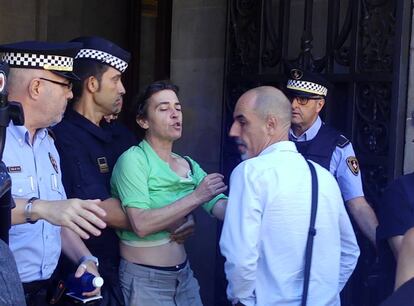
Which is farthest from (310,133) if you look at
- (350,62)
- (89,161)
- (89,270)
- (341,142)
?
(89,270)

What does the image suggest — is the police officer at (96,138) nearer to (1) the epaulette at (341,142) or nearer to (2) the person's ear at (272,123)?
(2) the person's ear at (272,123)

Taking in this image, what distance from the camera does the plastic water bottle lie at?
3.47 meters

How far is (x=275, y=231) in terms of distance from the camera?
339 cm

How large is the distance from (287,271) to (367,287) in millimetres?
1700

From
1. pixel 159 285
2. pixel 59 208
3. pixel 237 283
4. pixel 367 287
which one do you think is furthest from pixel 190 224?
pixel 367 287

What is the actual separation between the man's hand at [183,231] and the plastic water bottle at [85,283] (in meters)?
0.60

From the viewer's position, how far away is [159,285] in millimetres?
3959

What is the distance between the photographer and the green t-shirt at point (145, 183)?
3898 mm

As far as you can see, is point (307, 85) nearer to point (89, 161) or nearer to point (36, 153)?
point (89, 161)

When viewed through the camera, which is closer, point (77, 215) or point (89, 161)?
point (77, 215)

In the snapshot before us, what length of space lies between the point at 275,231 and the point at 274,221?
0.14 feet

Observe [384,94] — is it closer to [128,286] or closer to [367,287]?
[367,287]

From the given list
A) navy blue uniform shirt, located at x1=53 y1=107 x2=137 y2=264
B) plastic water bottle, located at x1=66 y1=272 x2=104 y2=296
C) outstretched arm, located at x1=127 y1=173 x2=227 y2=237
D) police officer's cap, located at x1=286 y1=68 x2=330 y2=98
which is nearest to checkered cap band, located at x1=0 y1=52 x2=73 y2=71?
navy blue uniform shirt, located at x1=53 y1=107 x2=137 y2=264

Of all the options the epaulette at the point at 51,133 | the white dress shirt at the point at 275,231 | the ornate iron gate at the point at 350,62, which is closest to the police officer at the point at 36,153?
the epaulette at the point at 51,133
